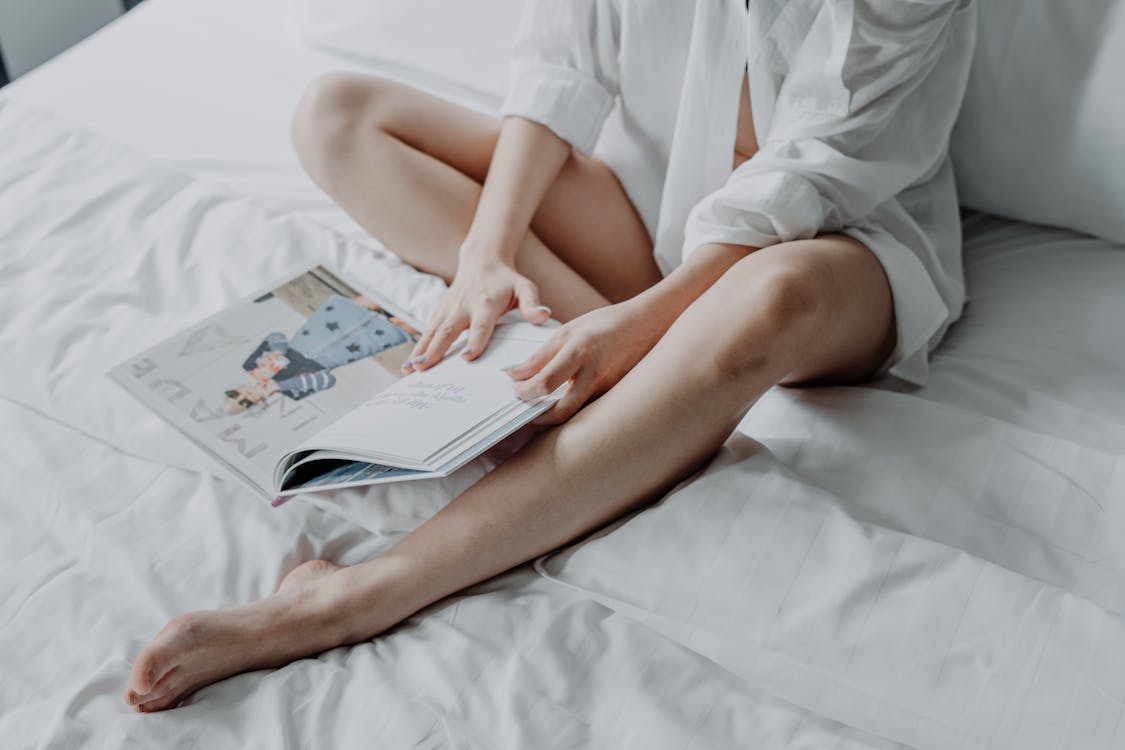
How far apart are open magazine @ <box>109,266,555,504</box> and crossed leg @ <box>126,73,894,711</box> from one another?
5cm

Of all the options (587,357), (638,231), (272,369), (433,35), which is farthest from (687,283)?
(433,35)

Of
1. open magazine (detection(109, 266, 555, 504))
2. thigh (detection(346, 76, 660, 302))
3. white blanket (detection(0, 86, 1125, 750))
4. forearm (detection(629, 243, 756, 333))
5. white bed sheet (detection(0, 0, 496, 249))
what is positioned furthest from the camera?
white bed sheet (detection(0, 0, 496, 249))

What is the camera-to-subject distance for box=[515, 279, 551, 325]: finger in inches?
37.1

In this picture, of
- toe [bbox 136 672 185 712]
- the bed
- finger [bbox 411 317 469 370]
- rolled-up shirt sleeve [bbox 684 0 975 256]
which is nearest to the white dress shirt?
rolled-up shirt sleeve [bbox 684 0 975 256]

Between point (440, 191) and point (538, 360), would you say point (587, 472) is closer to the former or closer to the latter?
point (538, 360)

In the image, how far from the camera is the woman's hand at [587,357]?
83 centimetres

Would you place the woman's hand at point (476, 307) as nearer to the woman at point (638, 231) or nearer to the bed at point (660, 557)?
the woman at point (638, 231)

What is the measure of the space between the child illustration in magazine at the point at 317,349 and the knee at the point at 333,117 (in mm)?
164

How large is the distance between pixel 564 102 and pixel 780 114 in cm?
23

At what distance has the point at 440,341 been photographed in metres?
0.93

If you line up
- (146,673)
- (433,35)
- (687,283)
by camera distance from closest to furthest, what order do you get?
→ (146,673), (687,283), (433,35)

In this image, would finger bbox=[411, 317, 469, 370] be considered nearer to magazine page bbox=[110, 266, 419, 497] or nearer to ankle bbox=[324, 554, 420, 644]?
magazine page bbox=[110, 266, 419, 497]

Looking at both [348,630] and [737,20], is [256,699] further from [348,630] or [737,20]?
[737,20]

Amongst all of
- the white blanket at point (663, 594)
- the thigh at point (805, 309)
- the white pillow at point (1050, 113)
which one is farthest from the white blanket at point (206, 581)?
the white pillow at point (1050, 113)
